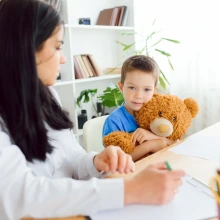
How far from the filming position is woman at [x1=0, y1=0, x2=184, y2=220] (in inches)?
21.8

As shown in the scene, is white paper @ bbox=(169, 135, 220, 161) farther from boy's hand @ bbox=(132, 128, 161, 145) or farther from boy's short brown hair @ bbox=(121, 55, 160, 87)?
boy's short brown hair @ bbox=(121, 55, 160, 87)

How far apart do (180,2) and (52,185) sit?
1.85 m

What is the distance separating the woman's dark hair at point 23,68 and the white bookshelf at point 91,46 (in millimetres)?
1369

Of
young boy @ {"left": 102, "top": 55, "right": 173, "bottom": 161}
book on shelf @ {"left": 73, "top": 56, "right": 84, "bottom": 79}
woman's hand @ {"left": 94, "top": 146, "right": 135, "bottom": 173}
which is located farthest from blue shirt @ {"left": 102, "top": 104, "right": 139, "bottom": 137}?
book on shelf @ {"left": 73, "top": 56, "right": 84, "bottom": 79}

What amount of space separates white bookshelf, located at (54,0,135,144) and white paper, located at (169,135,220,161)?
1.22 m

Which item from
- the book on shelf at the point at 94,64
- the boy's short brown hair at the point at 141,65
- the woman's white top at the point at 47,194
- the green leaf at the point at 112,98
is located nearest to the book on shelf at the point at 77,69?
the book on shelf at the point at 94,64

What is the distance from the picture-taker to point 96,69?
89.8 inches

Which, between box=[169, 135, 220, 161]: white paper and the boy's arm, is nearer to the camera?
box=[169, 135, 220, 161]: white paper

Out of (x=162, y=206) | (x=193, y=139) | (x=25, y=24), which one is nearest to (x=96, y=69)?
(x=193, y=139)

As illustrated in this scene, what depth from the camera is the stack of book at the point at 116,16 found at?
2398 mm

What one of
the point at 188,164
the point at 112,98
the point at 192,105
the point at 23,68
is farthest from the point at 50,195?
the point at 112,98

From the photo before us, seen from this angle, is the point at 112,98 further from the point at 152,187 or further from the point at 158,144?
the point at 152,187

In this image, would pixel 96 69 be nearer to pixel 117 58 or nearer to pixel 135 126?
pixel 117 58

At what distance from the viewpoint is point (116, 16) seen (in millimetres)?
2406
